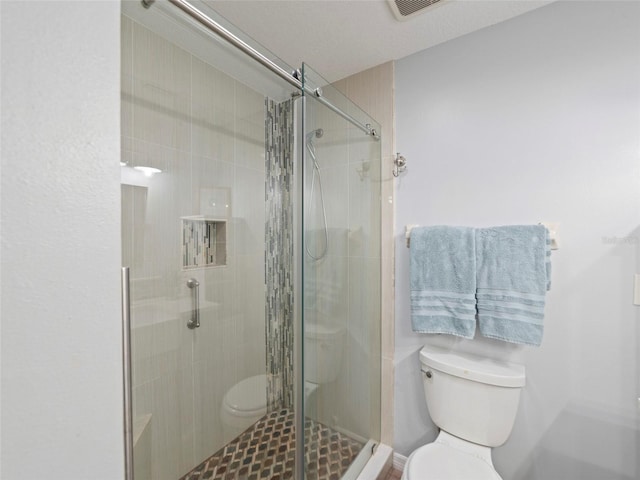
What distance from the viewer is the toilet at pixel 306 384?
1.21 meters

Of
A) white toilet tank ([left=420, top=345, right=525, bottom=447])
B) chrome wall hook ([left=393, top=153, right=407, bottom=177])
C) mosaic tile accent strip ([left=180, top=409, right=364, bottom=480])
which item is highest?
chrome wall hook ([left=393, top=153, right=407, bottom=177])

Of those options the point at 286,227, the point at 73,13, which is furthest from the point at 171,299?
the point at 73,13

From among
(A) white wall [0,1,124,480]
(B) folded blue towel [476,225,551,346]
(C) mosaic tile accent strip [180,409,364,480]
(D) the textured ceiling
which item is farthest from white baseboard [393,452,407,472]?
(D) the textured ceiling

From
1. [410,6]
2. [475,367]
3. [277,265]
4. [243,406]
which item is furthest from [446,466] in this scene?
[410,6]

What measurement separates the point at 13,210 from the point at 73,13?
0.84 feet

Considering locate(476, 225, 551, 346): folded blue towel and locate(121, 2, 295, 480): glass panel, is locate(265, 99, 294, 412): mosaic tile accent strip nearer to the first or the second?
locate(121, 2, 295, 480): glass panel

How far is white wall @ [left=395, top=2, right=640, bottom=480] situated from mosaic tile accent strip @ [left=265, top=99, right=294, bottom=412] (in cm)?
82

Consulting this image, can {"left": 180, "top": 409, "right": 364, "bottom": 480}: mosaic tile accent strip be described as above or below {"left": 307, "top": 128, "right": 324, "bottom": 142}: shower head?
below

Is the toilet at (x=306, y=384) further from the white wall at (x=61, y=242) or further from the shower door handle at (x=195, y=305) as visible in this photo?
the white wall at (x=61, y=242)

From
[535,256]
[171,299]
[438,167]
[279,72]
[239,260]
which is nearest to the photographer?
[279,72]

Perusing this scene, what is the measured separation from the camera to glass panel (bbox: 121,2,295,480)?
1226 millimetres

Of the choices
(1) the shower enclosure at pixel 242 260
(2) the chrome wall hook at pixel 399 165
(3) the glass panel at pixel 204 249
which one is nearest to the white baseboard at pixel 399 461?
(1) the shower enclosure at pixel 242 260

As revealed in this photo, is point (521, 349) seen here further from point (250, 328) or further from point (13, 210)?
point (13, 210)

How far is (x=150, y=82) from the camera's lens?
4.18 feet
